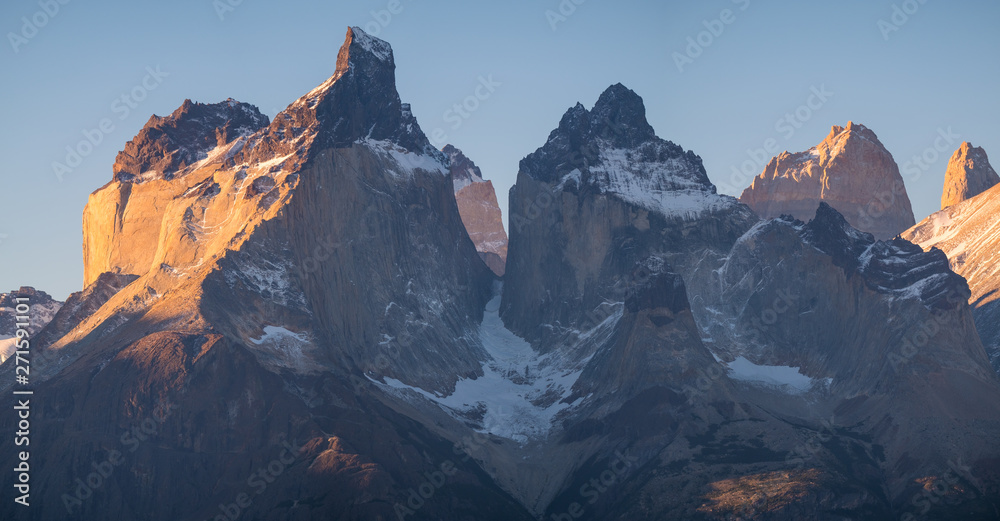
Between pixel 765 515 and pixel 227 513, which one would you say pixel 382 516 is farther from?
pixel 765 515

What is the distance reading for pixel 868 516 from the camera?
652ft

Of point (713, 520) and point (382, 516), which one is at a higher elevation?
point (382, 516)

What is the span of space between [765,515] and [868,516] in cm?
1454

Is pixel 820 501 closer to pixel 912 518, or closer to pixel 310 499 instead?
pixel 912 518

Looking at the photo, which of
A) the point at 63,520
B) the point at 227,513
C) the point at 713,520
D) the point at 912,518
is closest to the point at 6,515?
the point at 63,520

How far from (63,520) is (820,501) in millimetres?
105558

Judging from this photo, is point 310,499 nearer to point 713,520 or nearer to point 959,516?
point 713,520

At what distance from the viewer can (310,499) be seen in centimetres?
19988

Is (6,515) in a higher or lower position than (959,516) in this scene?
higher

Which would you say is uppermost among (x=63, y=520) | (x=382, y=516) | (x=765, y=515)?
(x=63, y=520)

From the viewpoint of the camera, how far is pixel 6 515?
652 feet

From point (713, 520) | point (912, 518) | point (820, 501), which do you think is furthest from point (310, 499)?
point (912, 518)

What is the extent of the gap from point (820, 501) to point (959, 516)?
19.2 m

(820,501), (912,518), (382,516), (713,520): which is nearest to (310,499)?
(382,516)
